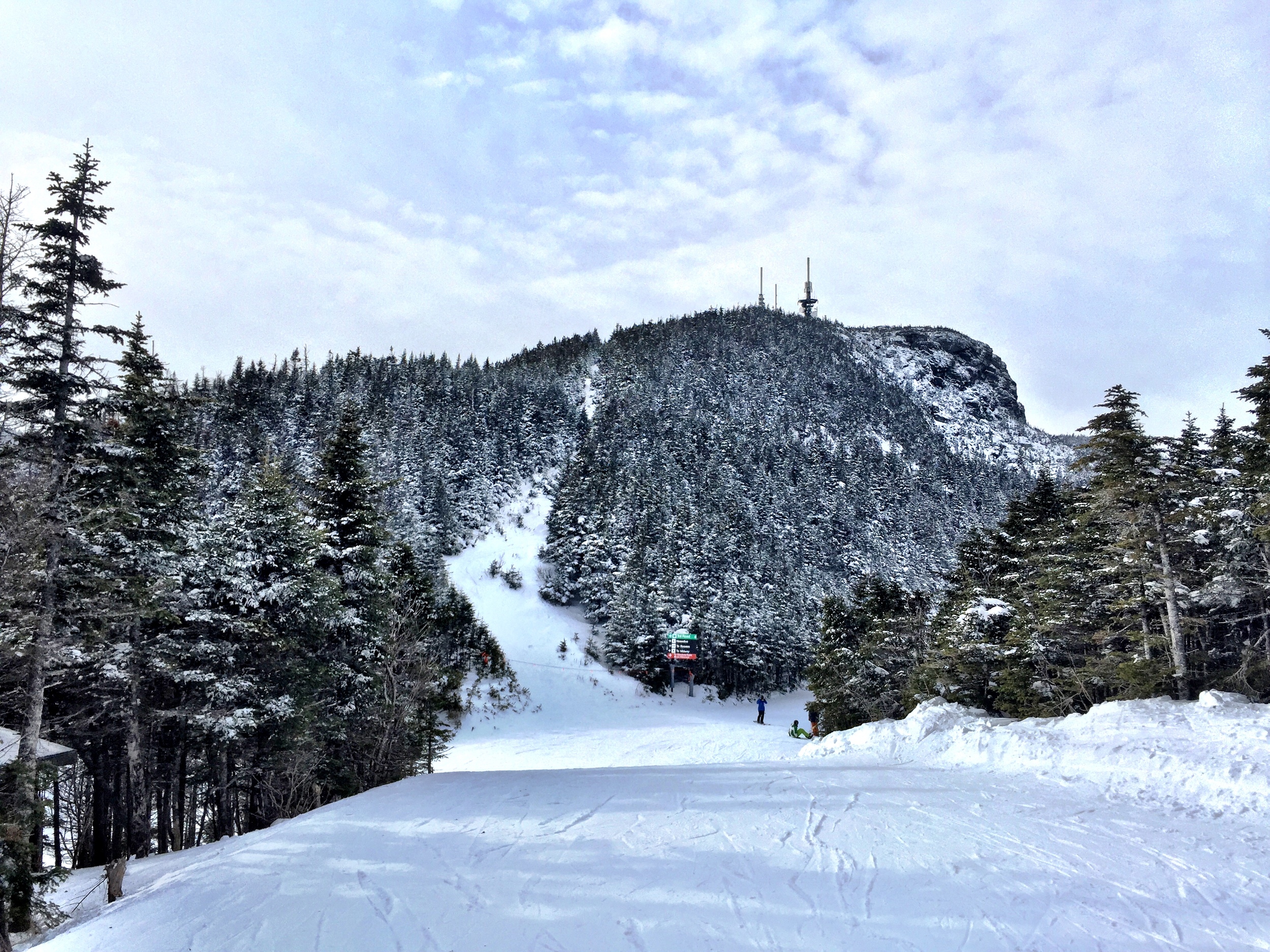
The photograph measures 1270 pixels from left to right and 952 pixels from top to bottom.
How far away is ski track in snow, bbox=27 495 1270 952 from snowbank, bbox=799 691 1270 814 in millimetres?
632

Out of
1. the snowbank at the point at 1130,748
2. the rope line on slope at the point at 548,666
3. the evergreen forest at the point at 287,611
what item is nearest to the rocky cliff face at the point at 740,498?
the rope line on slope at the point at 548,666

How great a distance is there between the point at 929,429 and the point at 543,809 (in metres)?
201

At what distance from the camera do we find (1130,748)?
1262 centimetres

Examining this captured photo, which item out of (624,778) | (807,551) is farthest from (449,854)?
(807,551)

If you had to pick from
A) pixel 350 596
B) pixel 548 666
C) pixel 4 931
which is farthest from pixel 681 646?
pixel 4 931

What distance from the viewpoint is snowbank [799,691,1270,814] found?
10711 mm

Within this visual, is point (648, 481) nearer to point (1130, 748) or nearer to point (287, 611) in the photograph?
point (287, 611)

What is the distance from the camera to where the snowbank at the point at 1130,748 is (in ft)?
35.1

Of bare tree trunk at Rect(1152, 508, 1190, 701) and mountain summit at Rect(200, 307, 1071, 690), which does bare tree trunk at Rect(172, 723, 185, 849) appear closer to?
mountain summit at Rect(200, 307, 1071, 690)

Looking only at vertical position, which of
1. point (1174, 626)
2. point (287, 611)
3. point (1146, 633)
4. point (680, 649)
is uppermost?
point (287, 611)

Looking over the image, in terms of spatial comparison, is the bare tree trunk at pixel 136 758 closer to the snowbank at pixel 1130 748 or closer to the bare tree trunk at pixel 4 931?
the bare tree trunk at pixel 4 931

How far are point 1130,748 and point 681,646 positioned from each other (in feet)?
134

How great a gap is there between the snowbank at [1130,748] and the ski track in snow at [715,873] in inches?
24.9

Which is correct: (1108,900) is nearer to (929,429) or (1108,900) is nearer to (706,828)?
(706,828)
